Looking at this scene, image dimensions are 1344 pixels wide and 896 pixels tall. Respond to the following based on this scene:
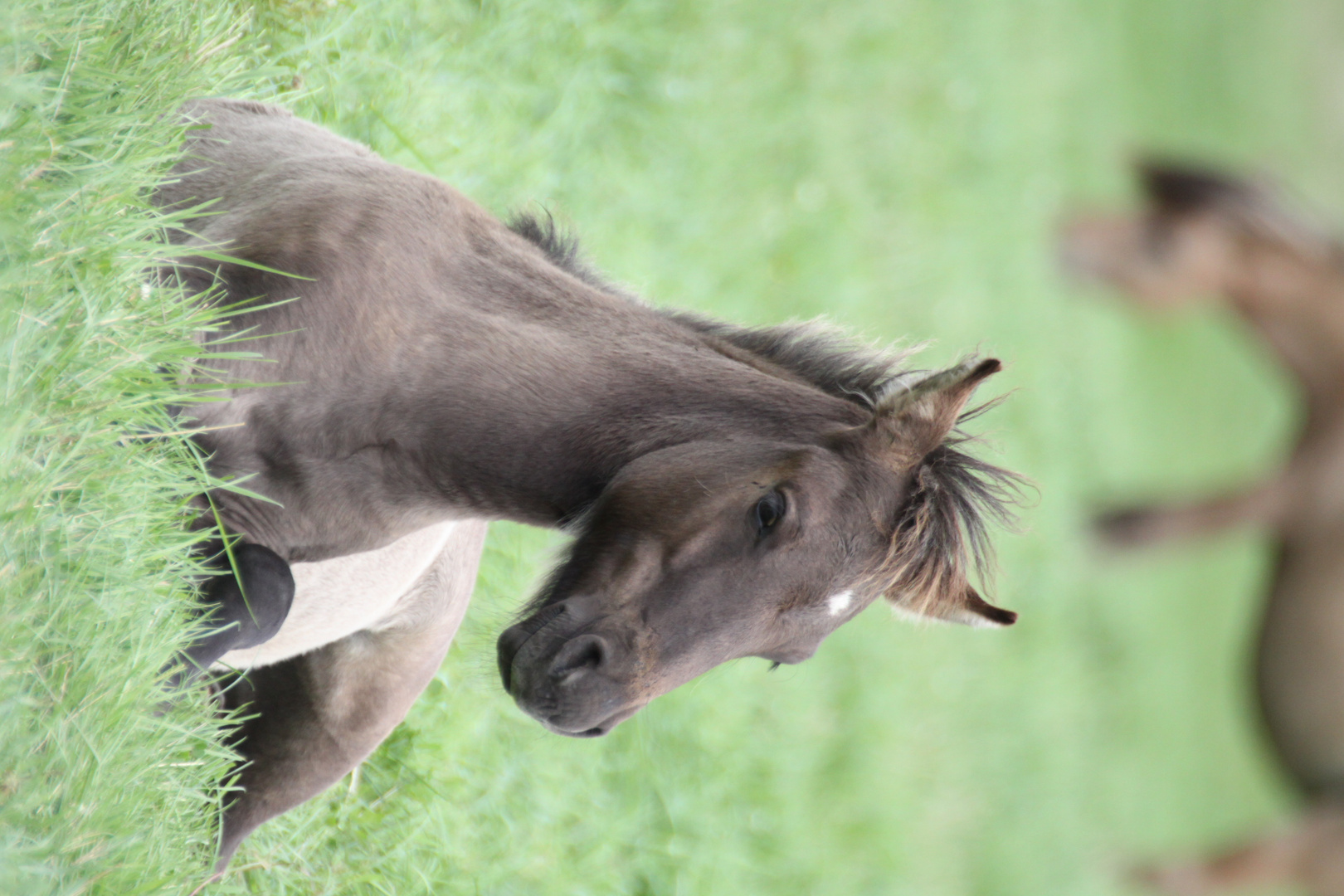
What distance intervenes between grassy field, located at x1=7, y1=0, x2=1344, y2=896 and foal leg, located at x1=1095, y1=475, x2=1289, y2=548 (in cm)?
86

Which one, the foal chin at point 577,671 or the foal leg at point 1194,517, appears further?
the foal leg at point 1194,517

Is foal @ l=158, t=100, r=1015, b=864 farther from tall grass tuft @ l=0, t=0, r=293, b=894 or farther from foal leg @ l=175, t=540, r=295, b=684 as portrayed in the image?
tall grass tuft @ l=0, t=0, r=293, b=894

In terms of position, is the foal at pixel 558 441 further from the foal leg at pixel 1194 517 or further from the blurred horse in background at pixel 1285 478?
the foal leg at pixel 1194 517

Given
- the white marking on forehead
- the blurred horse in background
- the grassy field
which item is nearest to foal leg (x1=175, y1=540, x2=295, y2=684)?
the grassy field

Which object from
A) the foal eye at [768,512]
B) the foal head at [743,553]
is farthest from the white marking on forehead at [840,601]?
the foal eye at [768,512]

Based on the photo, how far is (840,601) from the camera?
2.41m

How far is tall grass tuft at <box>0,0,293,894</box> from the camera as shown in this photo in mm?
1961

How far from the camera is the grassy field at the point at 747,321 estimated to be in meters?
2.16

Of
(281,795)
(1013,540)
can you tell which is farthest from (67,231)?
(1013,540)

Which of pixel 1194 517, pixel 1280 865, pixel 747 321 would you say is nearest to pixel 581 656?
pixel 747 321

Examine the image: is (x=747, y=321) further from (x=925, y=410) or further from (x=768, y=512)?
(x=768, y=512)

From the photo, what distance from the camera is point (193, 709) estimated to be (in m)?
2.67

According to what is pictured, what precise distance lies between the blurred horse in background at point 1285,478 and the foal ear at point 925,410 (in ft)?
8.63

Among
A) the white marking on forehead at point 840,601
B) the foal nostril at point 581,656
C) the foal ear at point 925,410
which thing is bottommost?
the foal nostril at point 581,656
